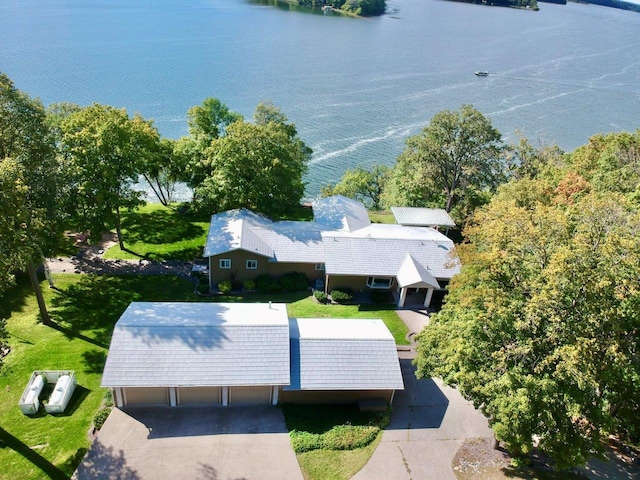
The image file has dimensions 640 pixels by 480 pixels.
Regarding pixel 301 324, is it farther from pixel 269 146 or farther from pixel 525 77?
pixel 525 77

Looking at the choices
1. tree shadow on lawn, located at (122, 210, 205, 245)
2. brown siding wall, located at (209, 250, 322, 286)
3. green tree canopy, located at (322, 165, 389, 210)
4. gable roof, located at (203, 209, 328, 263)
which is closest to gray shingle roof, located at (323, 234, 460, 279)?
gable roof, located at (203, 209, 328, 263)

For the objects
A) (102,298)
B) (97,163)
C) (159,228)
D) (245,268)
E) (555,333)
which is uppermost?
(555,333)

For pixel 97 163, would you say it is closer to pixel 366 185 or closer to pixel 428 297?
pixel 428 297

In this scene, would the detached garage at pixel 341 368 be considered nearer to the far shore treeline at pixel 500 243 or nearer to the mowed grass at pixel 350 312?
the far shore treeline at pixel 500 243

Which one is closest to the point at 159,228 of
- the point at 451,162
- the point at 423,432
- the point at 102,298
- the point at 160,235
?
the point at 160,235

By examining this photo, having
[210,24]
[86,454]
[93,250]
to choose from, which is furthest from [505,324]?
[210,24]

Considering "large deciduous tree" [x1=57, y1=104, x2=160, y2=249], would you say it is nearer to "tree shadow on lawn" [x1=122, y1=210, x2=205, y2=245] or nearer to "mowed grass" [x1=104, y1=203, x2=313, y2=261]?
"mowed grass" [x1=104, y1=203, x2=313, y2=261]

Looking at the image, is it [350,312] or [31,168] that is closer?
[31,168]
